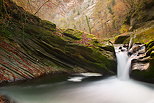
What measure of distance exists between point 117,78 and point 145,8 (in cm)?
1121

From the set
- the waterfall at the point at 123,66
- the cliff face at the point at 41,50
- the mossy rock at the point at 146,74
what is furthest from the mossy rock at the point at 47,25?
the mossy rock at the point at 146,74

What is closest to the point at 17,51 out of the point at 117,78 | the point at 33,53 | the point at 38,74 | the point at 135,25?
the point at 33,53

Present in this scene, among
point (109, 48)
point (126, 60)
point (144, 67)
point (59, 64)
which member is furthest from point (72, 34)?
point (144, 67)

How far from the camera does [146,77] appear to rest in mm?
5742

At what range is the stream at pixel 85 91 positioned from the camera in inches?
167

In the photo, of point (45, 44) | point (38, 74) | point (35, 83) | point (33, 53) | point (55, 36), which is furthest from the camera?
point (55, 36)

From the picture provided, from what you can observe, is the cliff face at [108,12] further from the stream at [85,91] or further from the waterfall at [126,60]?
the waterfall at [126,60]

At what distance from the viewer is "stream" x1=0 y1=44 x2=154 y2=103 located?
4234mm

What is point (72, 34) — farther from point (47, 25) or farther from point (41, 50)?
point (41, 50)

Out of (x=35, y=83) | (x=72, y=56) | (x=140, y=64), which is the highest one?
(x=72, y=56)

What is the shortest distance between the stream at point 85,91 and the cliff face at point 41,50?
64cm

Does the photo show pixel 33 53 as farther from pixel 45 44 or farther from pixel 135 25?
pixel 135 25

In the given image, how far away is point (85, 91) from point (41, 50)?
3312 millimetres

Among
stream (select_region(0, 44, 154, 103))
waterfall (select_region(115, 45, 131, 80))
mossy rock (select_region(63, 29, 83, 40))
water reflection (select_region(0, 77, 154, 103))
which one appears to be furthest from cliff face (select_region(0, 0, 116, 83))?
water reflection (select_region(0, 77, 154, 103))
